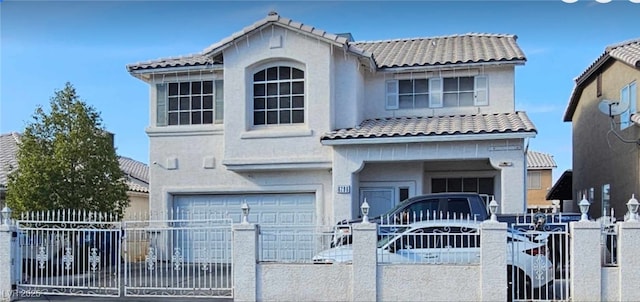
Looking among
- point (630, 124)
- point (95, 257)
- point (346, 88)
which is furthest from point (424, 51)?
point (95, 257)

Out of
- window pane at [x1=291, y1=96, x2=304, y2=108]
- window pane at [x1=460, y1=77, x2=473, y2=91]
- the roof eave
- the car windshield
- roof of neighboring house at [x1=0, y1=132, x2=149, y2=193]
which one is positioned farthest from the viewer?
roof of neighboring house at [x1=0, y1=132, x2=149, y2=193]

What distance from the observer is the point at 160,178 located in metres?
18.8

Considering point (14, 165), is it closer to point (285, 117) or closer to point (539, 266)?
point (285, 117)

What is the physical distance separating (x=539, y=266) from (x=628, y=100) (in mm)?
9788

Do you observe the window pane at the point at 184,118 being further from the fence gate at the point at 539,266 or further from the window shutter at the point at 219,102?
the fence gate at the point at 539,266

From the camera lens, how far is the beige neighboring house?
69.8 ft

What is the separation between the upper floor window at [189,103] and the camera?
18672mm

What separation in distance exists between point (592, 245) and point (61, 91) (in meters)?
13.1

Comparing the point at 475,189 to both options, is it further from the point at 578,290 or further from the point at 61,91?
the point at 61,91

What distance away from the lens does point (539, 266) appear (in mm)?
11133

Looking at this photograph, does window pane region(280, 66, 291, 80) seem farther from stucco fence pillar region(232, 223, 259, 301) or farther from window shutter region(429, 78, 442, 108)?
stucco fence pillar region(232, 223, 259, 301)

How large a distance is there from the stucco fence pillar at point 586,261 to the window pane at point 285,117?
8684 millimetres

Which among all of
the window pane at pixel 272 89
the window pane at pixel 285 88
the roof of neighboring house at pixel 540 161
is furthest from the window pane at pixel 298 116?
the roof of neighboring house at pixel 540 161

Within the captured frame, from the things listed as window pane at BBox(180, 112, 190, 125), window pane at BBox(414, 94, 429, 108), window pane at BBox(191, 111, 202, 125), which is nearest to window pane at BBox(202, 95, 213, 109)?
window pane at BBox(191, 111, 202, 125)
